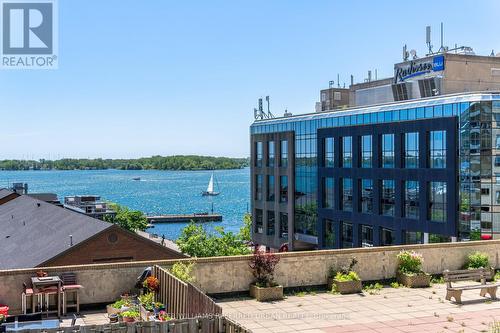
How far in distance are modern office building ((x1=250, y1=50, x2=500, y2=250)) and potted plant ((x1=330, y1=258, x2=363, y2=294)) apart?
3441cm

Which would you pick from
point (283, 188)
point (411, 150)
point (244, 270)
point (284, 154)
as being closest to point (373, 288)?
point (244, 270)

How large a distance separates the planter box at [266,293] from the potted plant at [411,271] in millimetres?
4894

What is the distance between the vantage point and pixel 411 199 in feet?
188

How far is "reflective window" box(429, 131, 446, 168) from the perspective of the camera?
53.4 m

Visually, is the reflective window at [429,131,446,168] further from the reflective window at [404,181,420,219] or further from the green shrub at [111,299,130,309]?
the green shrub at [111,299,130,309]

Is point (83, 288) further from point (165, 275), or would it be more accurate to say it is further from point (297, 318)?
point (297, 318)

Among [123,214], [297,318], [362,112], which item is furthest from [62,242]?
[123,214]

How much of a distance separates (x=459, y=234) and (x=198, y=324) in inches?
1714

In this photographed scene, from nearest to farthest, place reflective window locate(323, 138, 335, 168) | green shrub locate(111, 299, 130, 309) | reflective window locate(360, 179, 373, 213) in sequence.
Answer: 1. green shrub locate(111, 299, 130, 309)
2. reflective window locate(360, 179, 373, 213)
3. reflective window locate(323, 138, 335, 168)

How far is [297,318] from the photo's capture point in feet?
56.9

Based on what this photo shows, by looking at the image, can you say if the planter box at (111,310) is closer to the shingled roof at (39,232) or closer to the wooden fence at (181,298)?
the wooden fence at (181,298)

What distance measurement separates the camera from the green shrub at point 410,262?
21641 millimetres

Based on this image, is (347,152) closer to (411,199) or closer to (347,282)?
(411,199)

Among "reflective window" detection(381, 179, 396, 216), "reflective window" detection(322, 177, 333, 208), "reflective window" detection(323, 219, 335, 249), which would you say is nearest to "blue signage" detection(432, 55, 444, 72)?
"reflective window" detection(381, 179, 396, 216)
